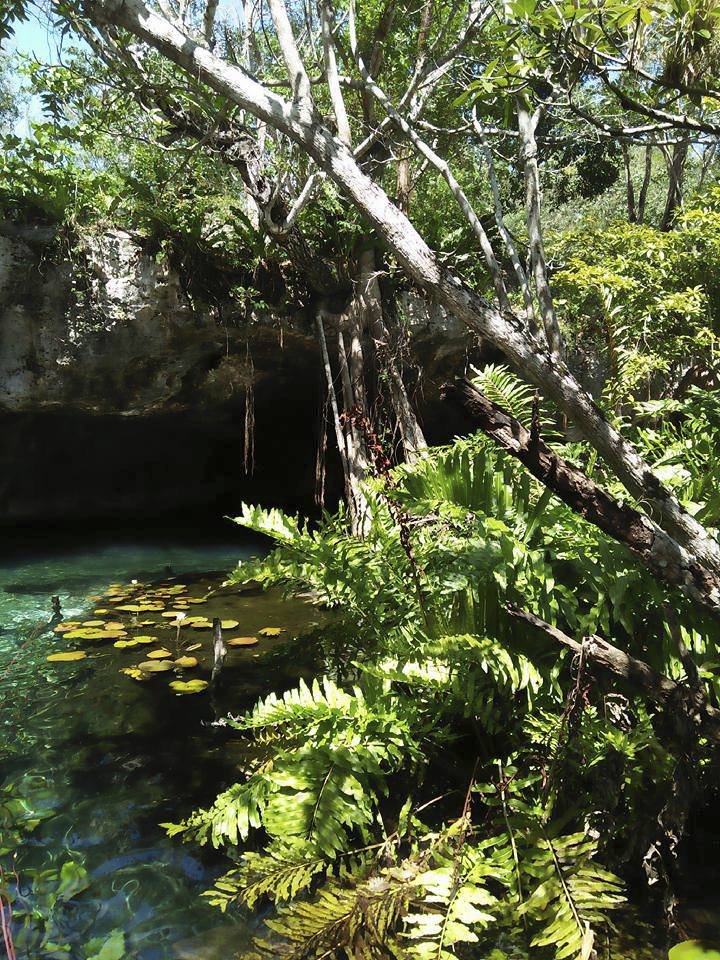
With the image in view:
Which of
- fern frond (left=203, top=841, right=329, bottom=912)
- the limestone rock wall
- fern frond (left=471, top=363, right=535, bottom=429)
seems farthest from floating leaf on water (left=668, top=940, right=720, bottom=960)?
the limestone rock wall

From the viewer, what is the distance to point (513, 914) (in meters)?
2.37

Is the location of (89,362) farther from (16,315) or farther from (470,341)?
(470,341)

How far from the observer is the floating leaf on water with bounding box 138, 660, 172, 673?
4.74 metres

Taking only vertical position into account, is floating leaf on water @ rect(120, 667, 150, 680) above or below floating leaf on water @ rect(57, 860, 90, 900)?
above

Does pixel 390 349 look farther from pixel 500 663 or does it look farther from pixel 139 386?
pixel 500 663

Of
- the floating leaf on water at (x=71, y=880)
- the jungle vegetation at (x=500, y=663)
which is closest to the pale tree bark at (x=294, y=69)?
the jungle vegetation at (x=500, y=663)

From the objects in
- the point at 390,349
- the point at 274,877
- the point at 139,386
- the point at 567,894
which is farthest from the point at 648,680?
the point at 139,386

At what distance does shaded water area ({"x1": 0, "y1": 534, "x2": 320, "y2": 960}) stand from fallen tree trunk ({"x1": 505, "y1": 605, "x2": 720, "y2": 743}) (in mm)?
1472

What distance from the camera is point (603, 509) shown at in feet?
8.39

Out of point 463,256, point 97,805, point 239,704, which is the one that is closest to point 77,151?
point 463,256

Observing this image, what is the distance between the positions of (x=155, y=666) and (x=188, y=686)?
1.37 feet

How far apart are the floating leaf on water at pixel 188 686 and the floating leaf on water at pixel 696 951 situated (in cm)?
301

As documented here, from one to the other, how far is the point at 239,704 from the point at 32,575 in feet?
14.0

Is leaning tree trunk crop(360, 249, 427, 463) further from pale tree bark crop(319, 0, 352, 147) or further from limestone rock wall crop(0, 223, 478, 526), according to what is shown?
pale tree bark crop(319, 0, 352, 147)
